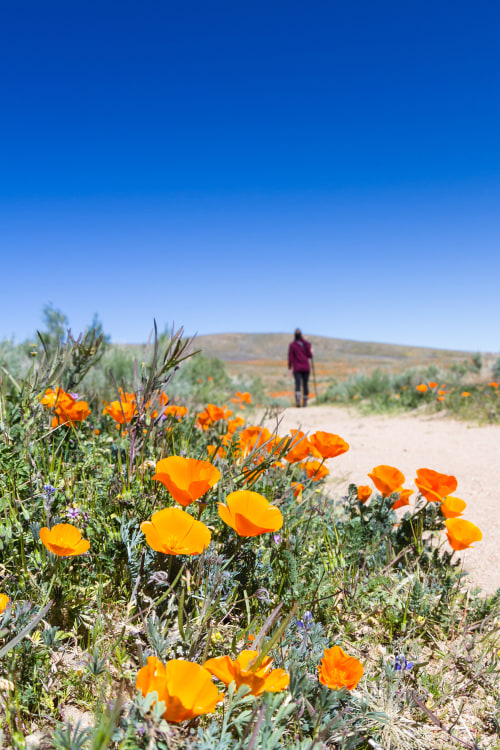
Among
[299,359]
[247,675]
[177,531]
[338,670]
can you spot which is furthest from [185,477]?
[299,359]

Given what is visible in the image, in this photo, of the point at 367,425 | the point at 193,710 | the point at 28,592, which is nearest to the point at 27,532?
the point at 28,592

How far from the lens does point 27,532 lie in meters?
1.45

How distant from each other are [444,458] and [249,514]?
153 inches

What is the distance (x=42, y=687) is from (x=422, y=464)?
150 inches

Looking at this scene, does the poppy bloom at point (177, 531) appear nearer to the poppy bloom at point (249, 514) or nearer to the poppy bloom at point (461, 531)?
the poppy bloom at point (249, 514)

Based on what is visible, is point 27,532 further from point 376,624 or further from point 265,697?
point 376,624

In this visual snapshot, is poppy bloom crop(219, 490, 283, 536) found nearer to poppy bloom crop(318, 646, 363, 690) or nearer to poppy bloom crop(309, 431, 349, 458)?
poppy bloom crop(318, 646, 363, 690)

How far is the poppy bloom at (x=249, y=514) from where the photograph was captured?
3.51ft

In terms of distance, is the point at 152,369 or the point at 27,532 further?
the point at 152,369

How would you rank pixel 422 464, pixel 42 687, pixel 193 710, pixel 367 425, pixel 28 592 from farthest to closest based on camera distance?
pixel 367 425
pixel 422 464
pixel 28 592
pixel 42 687
pixel 193 710

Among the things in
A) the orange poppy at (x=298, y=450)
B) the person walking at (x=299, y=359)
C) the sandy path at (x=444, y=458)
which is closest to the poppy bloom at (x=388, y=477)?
the orange poppy at (x=298, y=450)

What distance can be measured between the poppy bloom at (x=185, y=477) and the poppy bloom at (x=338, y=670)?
465 mm

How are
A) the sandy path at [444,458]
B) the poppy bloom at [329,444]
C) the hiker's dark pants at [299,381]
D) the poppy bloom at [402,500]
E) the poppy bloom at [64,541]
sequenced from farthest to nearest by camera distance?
the hiker's dark pants at [299,381] → the sandy path at [444,458] → the poppy bloom at [402,500] → the poppy bloom at [329,444] → the poppy bloom at [64,541]

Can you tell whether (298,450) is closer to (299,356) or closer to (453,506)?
(453,506)
